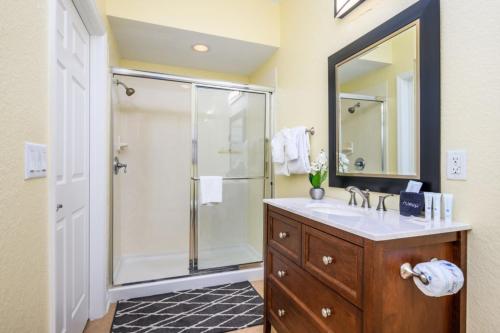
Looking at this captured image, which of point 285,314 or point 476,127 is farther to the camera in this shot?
point 285,314

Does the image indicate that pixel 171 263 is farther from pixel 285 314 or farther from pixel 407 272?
pixel 407 272

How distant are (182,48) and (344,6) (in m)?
1.59

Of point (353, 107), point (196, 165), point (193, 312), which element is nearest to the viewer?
point (353, 107)

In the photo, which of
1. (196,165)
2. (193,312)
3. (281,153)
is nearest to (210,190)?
(196,165)

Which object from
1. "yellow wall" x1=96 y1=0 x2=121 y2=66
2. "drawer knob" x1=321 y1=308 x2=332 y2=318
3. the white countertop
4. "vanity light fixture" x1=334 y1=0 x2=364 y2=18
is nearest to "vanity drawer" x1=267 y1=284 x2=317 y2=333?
"drawer knob" x1=321 y1=308 x2=332 y2=318

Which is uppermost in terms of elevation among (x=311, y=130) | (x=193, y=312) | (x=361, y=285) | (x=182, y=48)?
(x=182, y=48)

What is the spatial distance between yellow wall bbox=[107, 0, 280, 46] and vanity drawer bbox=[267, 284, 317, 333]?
2.18 metres

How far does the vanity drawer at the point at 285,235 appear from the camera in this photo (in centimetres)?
130

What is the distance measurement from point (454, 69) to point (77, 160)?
2.02 m

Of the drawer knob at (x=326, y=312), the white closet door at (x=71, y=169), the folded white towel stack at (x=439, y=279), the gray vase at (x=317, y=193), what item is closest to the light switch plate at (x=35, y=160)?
the white closet door at (x=71, y=169)

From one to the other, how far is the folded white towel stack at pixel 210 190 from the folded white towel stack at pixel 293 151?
648mm

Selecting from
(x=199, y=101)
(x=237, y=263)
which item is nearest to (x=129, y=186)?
(x=199, y=101)

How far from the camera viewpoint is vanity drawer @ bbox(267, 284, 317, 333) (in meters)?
1.24

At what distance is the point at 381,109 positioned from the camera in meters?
1.44
